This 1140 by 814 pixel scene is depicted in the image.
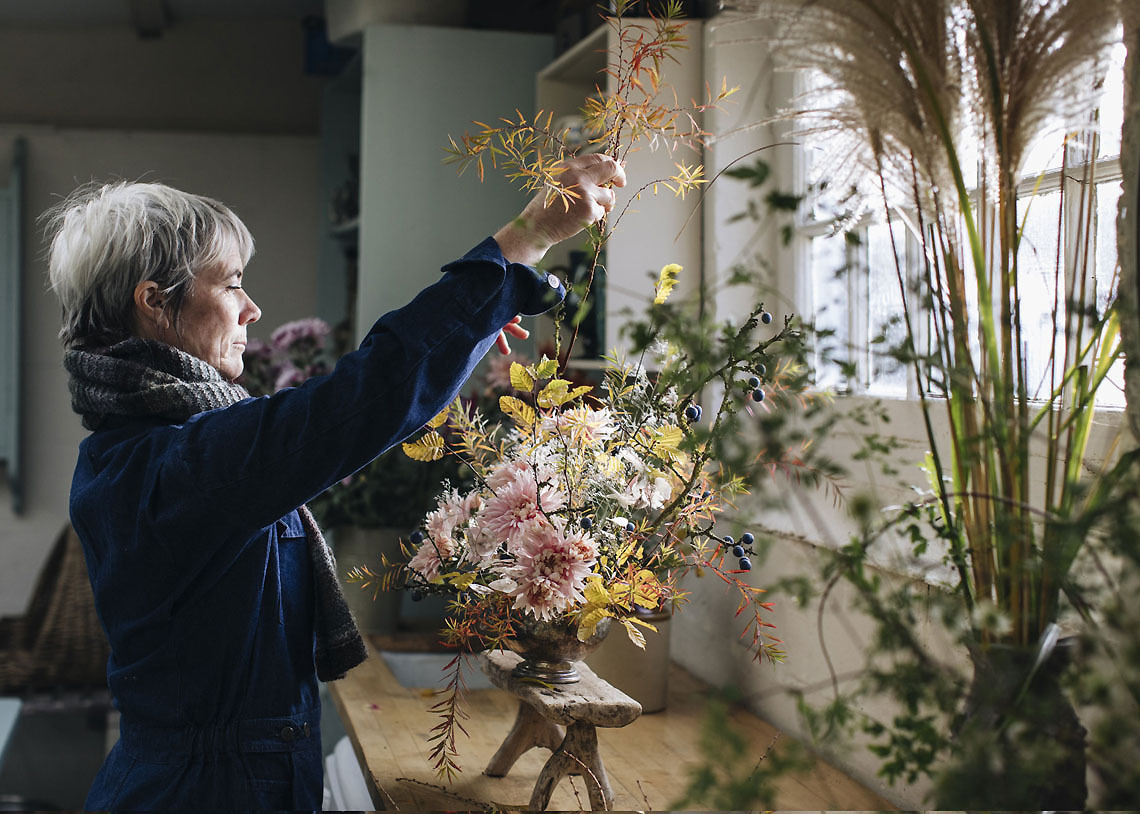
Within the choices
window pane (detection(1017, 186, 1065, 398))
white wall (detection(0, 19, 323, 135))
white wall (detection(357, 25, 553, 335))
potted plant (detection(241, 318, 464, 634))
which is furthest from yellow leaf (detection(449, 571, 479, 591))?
white wall (detection(0, 19, 323, 135))

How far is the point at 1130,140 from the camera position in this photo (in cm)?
92

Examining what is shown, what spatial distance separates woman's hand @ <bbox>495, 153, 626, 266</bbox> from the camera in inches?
41.5

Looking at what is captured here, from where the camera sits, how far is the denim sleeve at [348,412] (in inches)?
38.4

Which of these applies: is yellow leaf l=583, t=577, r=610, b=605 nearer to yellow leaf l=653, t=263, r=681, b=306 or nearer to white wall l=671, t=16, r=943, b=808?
yellow leaf l=653, t=263, r=681, b=306

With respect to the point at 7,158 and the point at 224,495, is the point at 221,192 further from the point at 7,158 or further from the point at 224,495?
the point at 224,495

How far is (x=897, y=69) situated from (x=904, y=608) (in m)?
0.42

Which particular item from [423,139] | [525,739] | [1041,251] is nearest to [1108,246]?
[1041,251]

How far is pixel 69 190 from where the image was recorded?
4.23 meters

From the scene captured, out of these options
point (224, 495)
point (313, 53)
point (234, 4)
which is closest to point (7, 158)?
point (234, 4)

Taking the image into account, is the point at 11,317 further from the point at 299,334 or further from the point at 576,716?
the point at 576,716

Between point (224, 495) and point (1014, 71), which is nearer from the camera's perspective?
point (1014, 71)

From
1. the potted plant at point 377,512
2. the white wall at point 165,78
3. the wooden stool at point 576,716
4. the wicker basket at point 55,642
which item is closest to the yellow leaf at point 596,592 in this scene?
the wooden stool at point 576,716

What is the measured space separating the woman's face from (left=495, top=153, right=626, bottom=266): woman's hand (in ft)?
1.23

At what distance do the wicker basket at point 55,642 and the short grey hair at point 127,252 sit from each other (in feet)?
8.18
